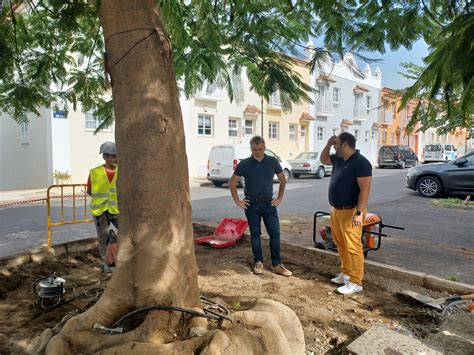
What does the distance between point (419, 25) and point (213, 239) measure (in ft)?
13.9

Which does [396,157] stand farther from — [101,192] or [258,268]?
[101,192]

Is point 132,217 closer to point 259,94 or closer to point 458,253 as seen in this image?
point 259,94

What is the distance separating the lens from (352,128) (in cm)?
3650

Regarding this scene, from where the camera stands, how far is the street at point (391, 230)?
6.12 m

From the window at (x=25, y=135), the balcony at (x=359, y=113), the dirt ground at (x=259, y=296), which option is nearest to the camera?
the dirt ground at (x=259, y=296)

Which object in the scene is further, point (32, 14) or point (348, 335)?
point (32, 14)

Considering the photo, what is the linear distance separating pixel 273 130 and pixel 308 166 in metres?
6.67

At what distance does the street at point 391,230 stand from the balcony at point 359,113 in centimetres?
2332

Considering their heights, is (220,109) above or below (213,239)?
above

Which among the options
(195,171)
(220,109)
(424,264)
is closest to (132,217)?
(424,264)

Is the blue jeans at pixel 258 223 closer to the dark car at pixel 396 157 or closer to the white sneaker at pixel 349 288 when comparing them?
the white sneaker at pixel 349 288

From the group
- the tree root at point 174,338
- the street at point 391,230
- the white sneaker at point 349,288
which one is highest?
the tree root at point 174,338

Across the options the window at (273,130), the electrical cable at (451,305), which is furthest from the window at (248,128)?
the electrical cable at (451,305)

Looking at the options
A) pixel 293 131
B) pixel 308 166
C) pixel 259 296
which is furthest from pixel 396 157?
pixel 259 296
